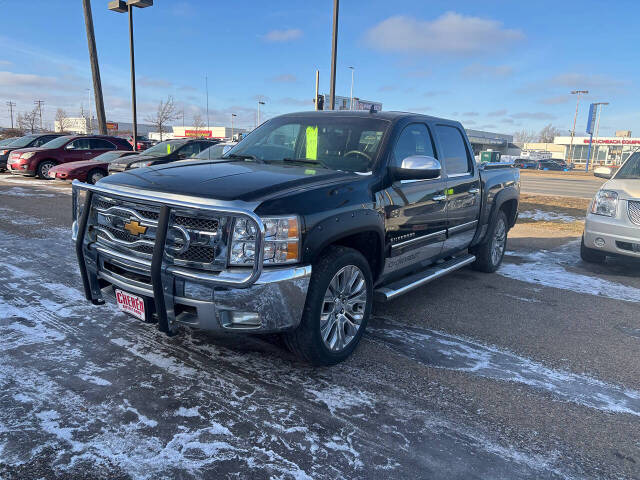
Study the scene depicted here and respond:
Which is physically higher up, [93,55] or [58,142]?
[93,55]

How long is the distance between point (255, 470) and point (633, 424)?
7.60 ft

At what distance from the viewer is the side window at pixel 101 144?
56.4 ft

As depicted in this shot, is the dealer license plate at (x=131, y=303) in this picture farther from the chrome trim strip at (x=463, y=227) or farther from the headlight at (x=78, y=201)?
the chrome trim strip at (x=463, y=227)

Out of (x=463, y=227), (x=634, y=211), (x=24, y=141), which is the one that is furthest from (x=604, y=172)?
(x=24, y=141)

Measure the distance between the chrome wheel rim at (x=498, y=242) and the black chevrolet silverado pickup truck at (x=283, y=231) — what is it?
1840mm

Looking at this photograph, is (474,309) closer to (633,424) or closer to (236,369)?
A: (633,424)

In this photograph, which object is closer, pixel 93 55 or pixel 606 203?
pixel 606 203

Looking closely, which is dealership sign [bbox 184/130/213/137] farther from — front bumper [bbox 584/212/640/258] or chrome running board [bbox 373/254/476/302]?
chrome running board [bbox 373/254/476/302]

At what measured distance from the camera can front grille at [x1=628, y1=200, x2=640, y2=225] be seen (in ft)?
20.1

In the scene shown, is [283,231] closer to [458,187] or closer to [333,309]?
[333,309]

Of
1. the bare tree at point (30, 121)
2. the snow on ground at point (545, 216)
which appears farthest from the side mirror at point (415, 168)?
the bare tree at point (30, 121)

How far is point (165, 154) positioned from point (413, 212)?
11.4 metres

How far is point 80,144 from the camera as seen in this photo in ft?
55.9

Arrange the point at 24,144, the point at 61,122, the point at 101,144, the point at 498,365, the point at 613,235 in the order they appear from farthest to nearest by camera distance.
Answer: the point at 61,122
the point at 24,144
the point at 101,144
the point at 613,235
the point at 498,365
